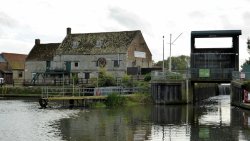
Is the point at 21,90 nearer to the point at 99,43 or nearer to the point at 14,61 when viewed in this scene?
the point at 99,43

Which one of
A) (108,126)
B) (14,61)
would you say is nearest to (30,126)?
(108,126)

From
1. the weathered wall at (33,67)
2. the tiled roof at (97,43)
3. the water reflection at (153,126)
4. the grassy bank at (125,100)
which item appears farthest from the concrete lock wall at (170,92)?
the weathered wall at (33,67)

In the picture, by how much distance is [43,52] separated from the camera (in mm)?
90938

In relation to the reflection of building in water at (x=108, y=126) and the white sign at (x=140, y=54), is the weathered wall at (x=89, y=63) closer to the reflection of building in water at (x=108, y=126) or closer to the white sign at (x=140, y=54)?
the white sign at (x=140, y=54)

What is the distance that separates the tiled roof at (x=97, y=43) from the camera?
261ft

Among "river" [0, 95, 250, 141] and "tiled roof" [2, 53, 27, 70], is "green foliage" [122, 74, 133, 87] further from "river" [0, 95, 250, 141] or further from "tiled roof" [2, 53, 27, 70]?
"tiled roof" [2, 53, 27, 70]

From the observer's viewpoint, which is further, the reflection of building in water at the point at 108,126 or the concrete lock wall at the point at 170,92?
the concrete lock wall at the point at 170,92

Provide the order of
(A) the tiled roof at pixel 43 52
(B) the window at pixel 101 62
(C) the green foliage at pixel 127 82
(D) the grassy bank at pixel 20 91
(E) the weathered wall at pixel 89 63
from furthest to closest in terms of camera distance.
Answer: (A) the tiled roof at pixel 43 52
(B) the window at pixel 101 62
(E) the weathered wall at pixel 89 63
(D) the grassy bank at pixel 20 91
(C) the green foliage at pixel 127 82

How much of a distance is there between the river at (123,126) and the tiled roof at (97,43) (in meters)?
35.3

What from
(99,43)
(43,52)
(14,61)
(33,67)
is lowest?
(33,67)

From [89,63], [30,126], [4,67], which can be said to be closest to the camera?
[30,126]

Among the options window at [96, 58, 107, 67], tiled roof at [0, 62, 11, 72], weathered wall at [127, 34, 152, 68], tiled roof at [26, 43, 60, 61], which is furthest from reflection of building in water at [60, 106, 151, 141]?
tiled roof at [0, 62, 11, 72]

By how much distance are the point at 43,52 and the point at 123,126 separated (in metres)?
59.7

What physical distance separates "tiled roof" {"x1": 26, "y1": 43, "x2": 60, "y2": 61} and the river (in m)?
44.8
